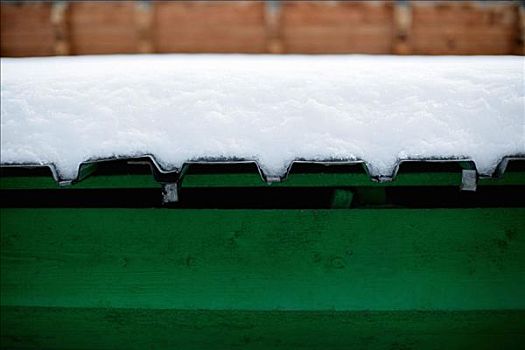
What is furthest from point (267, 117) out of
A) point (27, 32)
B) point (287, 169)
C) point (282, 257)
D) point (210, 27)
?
point (27, 32)

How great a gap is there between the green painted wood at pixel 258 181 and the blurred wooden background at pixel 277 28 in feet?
10.5

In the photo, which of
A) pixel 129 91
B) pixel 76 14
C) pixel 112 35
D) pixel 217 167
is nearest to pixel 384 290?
pixel 217 167

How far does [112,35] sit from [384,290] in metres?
4.09

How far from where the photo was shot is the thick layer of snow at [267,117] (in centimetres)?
114

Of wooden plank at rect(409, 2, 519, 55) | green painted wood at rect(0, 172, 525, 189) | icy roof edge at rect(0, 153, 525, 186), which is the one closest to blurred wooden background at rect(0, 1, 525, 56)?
wooden plank at rect(409, 2, 519, 55)

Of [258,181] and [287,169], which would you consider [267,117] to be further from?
[258,181]

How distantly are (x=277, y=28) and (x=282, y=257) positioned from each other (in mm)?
3330

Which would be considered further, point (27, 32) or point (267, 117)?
point (27, 32)

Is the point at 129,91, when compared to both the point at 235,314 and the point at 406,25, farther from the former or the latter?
the point at 406,25

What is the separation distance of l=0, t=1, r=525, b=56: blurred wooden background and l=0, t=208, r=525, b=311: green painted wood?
3.20 m

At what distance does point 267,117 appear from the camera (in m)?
1.18

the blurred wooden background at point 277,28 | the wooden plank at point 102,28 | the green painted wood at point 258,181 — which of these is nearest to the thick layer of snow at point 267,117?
the green painted wood at point 258,181

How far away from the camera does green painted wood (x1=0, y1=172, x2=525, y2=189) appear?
4.52 feet

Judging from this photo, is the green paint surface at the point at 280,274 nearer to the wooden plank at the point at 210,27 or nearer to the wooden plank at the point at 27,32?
the wooden plank at the point at 210,27
